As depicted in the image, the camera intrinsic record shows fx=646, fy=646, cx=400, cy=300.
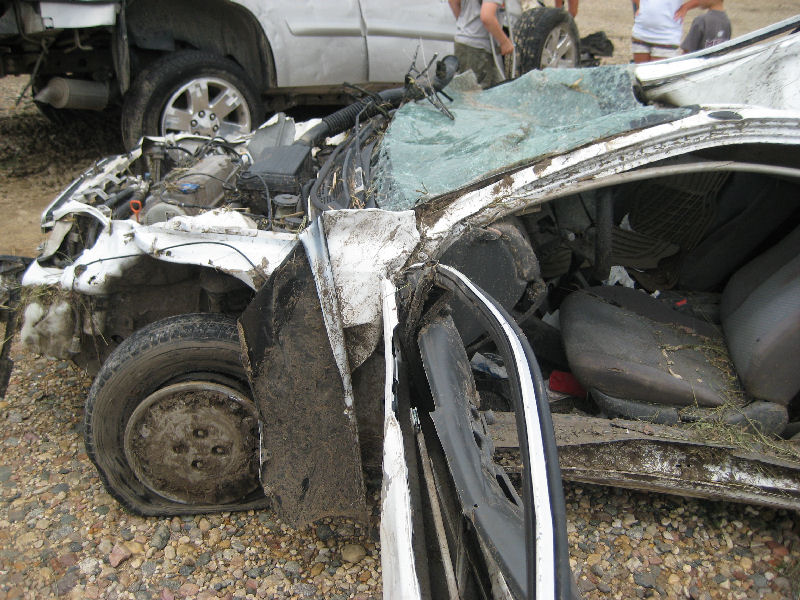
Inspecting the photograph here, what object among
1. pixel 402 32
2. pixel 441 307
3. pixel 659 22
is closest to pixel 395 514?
pixel 441 307

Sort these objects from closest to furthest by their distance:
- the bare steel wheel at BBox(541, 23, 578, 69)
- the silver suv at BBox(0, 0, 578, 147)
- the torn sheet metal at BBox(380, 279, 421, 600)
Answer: the torn sheet metal at BBox(380, 279, 421, 600)
the silver suv at BBox(0, 0, 578, 147)
the bare steel wheel at BBox(541, 23, 578, 69)

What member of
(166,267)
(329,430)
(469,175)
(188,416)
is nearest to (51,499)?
(188,416)

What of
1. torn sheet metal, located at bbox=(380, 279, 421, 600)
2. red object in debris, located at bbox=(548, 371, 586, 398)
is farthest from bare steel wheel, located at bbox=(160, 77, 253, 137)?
torn sheet metal, located at bbox=(380, 279, 421, 600)

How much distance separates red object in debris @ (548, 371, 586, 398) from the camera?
9.36 ft

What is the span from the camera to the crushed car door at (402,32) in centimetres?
570

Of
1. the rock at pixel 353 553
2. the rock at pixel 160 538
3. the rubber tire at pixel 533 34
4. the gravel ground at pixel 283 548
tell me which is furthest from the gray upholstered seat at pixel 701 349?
the rubber tire at pixel 533 34

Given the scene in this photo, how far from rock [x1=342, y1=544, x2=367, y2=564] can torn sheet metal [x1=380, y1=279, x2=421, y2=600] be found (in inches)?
33.2

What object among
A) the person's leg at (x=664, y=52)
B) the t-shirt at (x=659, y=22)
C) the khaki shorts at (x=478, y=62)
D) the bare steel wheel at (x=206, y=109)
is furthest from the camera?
the person's leg at (x=664, y=52)

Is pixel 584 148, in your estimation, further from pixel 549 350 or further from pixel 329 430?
pixel 329 430

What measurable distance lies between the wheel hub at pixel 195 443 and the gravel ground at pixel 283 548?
16 cm

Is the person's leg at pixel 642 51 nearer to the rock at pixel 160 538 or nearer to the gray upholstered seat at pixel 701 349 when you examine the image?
the gray upholstered seat at pixel 701 349

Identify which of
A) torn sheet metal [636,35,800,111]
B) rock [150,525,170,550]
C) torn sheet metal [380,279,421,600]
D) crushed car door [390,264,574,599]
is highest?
torn sheet metal [636,35,800,111]

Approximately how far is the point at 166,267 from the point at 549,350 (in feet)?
5.54

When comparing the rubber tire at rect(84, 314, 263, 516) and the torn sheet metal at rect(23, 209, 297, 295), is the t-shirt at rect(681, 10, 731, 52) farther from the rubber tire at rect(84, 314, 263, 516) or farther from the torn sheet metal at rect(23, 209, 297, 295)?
the rubber tire at rect(84, 314, 263, 516)
